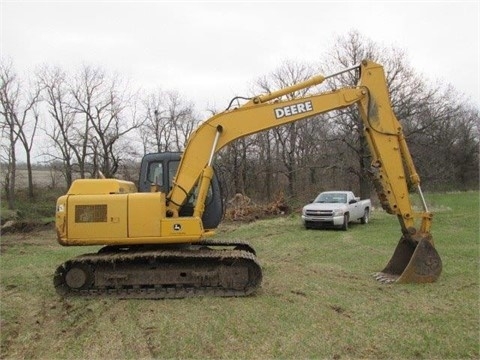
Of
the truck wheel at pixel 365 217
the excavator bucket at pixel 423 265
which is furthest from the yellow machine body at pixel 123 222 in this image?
the truck wheel at pixel 365 217

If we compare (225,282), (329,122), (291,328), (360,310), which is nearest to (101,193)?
(225,282)

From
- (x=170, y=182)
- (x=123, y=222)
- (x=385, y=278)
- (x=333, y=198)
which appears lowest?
(x=385, y=278)

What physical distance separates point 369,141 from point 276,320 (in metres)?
4.24

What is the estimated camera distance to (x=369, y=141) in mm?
8992

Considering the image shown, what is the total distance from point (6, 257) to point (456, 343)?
42.8 feet

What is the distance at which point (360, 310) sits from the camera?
6.82 meters

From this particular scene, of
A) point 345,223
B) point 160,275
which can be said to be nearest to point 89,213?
point 160,275

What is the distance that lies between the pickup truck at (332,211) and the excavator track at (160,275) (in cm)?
1078

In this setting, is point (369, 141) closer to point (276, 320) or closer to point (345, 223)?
point (276, 320)

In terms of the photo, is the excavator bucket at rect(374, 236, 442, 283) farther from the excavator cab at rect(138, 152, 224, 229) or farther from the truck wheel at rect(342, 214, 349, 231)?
the truck wheel at rect(342, 214, 349, 231)

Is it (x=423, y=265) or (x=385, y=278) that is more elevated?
(x=423, y=265)

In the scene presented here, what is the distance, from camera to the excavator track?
7.89 metres

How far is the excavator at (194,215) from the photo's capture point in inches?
313

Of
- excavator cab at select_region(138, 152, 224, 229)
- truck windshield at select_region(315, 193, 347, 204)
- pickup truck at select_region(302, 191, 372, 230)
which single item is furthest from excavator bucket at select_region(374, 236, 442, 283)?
truck windshield at select_region(315, 193, 347, 204)
